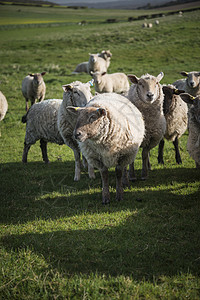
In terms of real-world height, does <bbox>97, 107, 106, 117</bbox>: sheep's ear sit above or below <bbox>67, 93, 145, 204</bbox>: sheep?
above

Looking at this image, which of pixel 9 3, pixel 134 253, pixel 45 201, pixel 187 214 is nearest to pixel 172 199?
pixel 187 214

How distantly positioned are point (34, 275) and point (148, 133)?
365cm

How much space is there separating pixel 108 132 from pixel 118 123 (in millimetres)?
260

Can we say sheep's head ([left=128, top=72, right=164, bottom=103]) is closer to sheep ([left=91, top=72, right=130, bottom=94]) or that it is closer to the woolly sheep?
sheep ([left=91, top=72, right=130, bottom=94])

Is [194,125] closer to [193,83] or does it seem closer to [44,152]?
[193,83]

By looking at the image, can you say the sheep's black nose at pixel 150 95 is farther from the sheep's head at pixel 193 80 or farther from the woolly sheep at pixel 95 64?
the woolly sheep at pixel 95 64

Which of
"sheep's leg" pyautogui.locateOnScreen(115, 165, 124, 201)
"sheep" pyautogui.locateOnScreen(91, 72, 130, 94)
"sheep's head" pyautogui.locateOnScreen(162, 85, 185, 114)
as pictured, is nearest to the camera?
"sheep's leg" pyautogui.locateOnScreen(115, 165, 124, 201)

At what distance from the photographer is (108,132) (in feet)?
14.6

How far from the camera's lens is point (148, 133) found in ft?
19.0

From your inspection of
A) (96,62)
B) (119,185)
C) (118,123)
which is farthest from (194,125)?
(96,62)

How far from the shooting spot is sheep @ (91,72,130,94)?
13195mm

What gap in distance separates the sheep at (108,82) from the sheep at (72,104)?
7279mm

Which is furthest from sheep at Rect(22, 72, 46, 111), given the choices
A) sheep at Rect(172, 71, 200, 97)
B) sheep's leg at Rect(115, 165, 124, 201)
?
sheep's leg at Rect(115, 165, 124, 201)

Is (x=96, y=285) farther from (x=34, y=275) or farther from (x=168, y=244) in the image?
(x=168, y=244)
